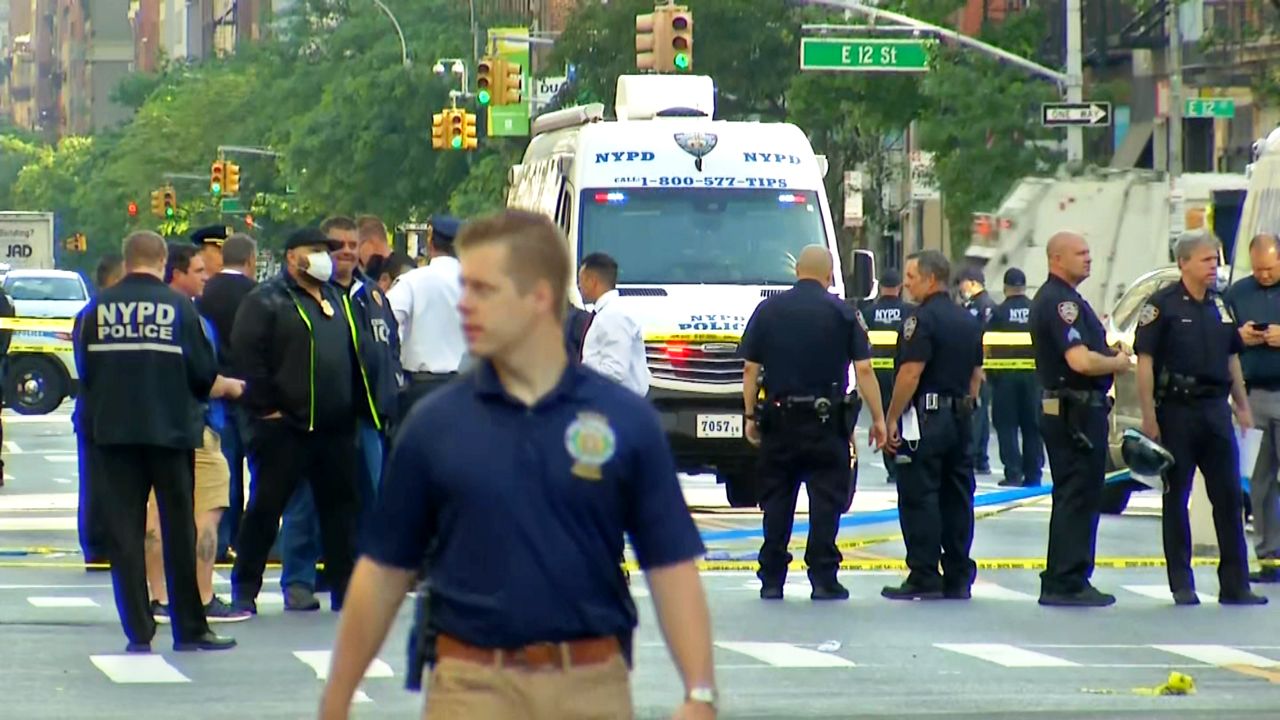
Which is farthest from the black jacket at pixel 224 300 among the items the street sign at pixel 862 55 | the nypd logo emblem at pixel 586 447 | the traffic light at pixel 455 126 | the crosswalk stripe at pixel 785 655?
the traffic light at pixel 455 126

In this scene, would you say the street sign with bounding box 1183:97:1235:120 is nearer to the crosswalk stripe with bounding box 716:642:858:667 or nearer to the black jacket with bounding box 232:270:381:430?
the black jacket with bounding box 232:270:381:430

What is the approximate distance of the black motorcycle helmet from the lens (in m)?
14.7

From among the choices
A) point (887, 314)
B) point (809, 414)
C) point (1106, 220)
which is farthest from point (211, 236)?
point (1106, 220)

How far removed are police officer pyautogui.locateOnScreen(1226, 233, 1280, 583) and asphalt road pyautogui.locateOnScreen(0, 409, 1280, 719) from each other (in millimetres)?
656

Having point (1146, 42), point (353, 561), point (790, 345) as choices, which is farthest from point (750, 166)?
point (1146, 42)

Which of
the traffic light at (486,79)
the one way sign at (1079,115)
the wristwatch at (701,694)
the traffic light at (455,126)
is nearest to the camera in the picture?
the wristwatch at (701,694)

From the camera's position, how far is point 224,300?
15438 mm

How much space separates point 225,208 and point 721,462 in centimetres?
7391

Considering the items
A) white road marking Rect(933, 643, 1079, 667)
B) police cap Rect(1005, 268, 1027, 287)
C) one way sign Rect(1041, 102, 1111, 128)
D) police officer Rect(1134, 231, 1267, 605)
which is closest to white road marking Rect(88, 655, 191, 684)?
white road marking Rect(933, 643, 1079, 667)

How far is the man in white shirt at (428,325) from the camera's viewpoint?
14.7 meters

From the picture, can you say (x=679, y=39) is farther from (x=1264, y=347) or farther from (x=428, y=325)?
(x=428, y=325)

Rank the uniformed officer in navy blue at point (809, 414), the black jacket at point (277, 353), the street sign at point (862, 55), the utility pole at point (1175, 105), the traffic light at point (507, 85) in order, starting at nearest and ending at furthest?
1. the black jacket at point (277, 353)
2. the uniformed officer in navy blue at point (809, 414)
3. the utility pole at point (1175, 105)
4. the street sign at point (862, 55)
5. the traffic light at point (507, 85)

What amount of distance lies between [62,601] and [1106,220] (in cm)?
2292

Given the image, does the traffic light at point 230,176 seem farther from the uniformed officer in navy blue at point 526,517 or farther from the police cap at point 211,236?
the uniformed officer in navy blue at point 526,517
